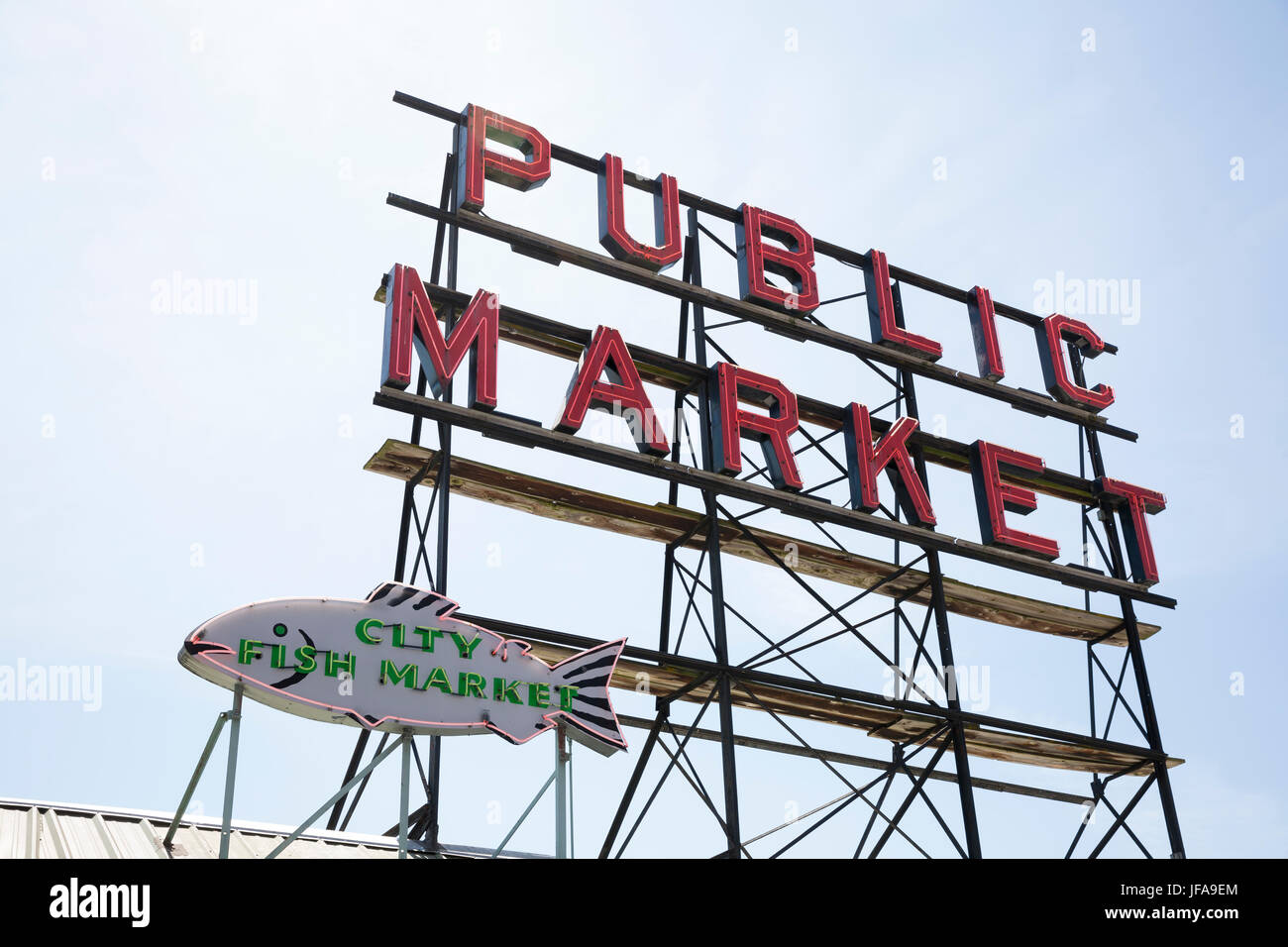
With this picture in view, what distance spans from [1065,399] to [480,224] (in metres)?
10.5

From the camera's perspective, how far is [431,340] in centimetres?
1578

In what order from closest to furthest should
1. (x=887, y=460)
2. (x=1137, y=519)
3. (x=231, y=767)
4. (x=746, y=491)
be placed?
(x=231, y=767)
(x=746, y=491)
(x=887, y=460)
(x=1137, y=519)

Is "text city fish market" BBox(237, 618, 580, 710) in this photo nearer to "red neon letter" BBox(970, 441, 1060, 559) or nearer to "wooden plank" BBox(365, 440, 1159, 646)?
"wooden plank" BBox(365, 440, 1159, 646)

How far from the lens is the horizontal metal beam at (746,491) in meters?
15.6

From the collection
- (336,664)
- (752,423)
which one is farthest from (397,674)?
(752,423)

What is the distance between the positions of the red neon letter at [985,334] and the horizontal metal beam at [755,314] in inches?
9.6

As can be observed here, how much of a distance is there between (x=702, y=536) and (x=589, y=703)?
583 centimetres

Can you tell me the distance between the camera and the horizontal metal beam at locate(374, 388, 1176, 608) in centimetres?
1559

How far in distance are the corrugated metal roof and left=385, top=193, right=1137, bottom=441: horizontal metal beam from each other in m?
8.07

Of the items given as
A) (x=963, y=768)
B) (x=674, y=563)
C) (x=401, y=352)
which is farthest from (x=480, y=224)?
(x=963, y=768)

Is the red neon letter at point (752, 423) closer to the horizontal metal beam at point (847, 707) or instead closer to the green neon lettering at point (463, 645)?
the horizontal metal beam at point (847, 707)

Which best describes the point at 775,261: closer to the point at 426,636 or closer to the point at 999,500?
the point at 999,500

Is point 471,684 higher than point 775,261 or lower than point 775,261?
lower

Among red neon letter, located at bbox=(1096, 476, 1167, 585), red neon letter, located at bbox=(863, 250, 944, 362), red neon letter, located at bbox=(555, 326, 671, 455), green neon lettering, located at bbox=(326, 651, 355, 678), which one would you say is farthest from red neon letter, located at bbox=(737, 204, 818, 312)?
green neon lettering, located at bbox=(326, 651, 355, 678)
